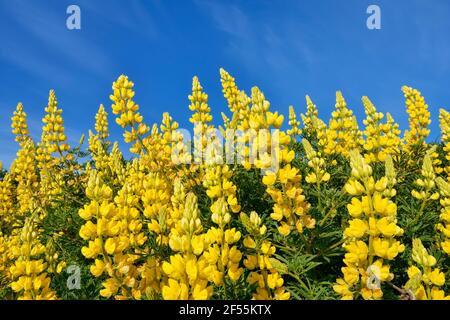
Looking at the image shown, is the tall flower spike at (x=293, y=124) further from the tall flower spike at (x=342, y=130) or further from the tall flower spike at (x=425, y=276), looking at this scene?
the tall flower spike at (x=425, y=276)

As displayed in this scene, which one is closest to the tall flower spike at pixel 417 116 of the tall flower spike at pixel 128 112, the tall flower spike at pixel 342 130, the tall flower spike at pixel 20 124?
the tall flower spike at pixel 342 130

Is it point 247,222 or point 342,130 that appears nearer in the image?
point 247,222

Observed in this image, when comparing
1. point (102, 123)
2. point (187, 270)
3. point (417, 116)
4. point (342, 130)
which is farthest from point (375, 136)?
point (102, 123)

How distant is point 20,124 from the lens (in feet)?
28.2

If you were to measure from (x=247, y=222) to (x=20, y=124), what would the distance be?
7761 millimetres

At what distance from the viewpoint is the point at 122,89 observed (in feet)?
17.6

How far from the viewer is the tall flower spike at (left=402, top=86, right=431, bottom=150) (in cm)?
668

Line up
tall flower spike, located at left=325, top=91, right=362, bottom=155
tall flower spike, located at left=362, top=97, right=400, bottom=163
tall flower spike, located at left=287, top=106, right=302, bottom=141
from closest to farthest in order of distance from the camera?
tall flower spike, located at left=362, top=97, right=400, bottom=163 < tall flower spike, located at left=325, top=91, right=362, bottom=155 < tall flower spike, located at left=287, top=106, right=302, bottom=141

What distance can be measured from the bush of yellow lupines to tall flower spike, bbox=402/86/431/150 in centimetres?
2

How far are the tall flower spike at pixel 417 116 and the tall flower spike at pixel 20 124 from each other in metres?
8.01

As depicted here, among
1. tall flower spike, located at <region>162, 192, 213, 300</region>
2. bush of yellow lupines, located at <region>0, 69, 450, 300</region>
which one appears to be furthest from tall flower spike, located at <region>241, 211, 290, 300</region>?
tall flower spike, located at <region>162, 192, 213, 300</region>

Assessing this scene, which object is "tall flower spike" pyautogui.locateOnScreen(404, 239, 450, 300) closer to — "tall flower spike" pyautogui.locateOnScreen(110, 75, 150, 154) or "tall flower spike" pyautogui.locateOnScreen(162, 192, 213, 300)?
"tall flower spike" pyautogui.locateOnScreen(162, 192, 213, 300)

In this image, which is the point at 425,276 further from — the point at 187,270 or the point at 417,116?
the point at 417,116
